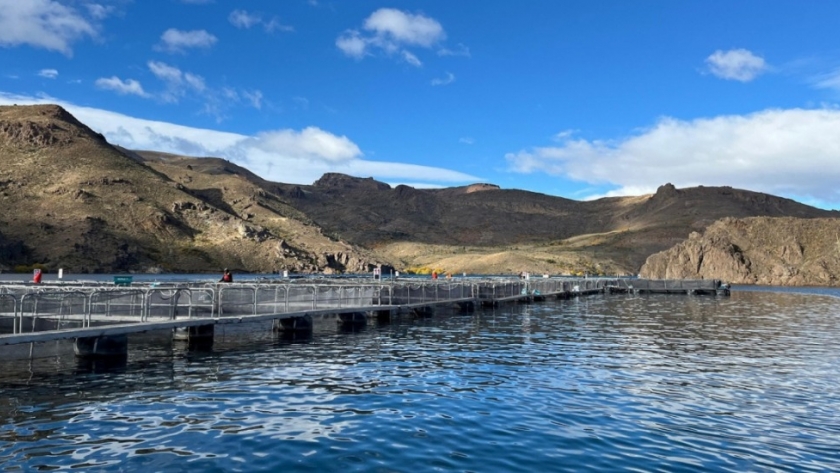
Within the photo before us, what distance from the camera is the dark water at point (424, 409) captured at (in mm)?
12906

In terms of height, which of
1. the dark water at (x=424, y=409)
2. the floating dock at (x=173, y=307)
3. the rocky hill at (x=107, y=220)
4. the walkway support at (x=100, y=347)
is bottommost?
the dark water at (x=424, y=409)

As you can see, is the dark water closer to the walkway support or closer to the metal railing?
the walkway support

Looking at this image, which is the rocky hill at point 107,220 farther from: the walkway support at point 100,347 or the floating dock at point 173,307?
the walkway support at point 100,347

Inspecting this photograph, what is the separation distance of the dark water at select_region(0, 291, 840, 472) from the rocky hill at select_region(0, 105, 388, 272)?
391ft

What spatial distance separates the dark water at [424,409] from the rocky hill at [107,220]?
11927 centimetres

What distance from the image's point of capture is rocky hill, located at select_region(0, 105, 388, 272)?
135 metres

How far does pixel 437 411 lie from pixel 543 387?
5086 millimetres

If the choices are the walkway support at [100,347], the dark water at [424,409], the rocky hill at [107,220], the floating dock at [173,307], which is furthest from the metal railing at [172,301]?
the rocky hill at [107,220]

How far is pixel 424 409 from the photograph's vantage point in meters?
17.3

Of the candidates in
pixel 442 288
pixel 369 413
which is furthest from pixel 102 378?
pixel 442 288

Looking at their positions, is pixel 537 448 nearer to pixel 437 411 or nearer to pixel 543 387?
pixel 437 411

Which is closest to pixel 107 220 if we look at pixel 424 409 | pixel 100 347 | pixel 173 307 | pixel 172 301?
pixel 172 301

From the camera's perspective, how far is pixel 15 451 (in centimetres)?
1271

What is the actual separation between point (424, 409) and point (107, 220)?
496ft
